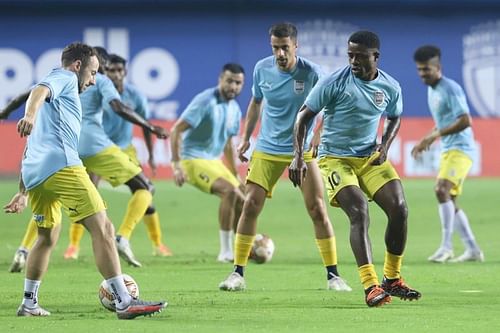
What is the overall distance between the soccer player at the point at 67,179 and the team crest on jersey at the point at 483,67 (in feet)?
82.5

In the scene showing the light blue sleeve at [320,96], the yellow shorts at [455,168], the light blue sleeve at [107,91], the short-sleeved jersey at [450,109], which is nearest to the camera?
the light blue sleeve at [320,96]

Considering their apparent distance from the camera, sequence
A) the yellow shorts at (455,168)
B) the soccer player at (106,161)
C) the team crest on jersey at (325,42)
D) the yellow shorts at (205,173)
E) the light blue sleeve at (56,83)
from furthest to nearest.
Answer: the team crest on jersey at (325,42), the yellow shorts at (205,173), the yellow shorts at (455,168), the soccer player at (106,161), the light blue sleeve at (56,83)

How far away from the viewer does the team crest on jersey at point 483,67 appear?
3344 centimetres

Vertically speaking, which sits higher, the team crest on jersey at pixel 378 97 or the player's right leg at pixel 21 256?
the team crest on jersey at pixel 378 97

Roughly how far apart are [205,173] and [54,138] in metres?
6.07

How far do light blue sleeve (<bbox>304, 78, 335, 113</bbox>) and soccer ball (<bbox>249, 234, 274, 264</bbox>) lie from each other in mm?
4123

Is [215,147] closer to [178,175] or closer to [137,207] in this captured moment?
[178,175]

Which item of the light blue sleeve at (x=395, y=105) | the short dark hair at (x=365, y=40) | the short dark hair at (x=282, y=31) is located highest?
the short dark hair at (x=282, y=31)

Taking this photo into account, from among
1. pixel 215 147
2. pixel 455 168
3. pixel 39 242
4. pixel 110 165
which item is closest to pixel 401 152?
pixel 215 147

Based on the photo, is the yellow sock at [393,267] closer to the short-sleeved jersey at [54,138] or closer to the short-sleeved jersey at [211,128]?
the short-sleeved jersey at [54,138]

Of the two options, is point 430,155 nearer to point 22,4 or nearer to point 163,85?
point 163,85

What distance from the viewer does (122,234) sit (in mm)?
13984

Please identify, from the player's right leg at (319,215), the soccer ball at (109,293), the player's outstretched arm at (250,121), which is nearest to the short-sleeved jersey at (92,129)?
the player's outstretched arm at (250,121)

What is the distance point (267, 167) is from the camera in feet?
38.4
